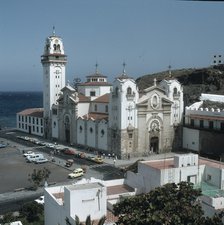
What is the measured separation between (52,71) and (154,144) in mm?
19842

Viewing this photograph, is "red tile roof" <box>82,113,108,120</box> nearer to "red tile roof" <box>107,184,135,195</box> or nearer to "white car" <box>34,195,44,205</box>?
"white car" <box>34,195,44,205</box>

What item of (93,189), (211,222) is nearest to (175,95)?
(93,189)

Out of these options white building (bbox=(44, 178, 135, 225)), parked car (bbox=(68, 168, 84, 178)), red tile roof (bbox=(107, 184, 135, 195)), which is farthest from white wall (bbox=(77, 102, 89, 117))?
white building (bbox=(44, 178, 135, 225))

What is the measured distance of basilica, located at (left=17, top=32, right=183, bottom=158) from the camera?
48.8 m

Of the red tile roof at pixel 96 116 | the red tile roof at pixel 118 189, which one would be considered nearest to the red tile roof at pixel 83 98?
the red tile roof at pixel 96 116

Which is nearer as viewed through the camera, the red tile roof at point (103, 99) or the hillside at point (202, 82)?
the red tile roof at point (103, 99)

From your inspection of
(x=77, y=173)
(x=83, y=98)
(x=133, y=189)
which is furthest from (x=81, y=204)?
(x=83, y=98)

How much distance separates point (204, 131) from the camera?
165ft

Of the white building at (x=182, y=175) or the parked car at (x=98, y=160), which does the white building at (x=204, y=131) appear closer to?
the parked car at (x=98, y=160)

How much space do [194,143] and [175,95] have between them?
6.52m

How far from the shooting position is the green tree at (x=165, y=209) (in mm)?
16688

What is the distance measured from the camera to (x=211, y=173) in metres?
25.7

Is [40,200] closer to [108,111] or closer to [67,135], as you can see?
[108,111]

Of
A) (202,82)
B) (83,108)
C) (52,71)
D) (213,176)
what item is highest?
(52,71)
